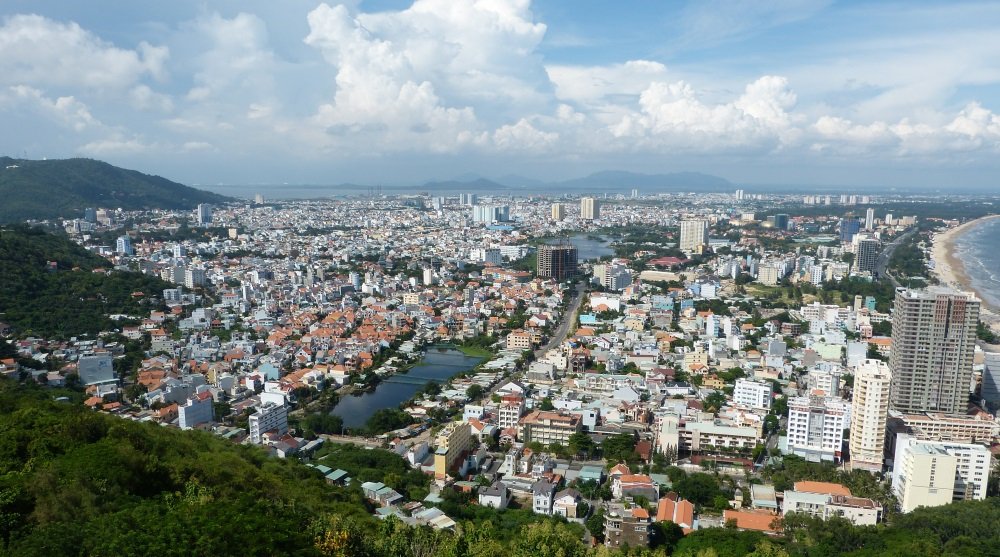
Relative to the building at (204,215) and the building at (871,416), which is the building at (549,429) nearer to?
the building at (871,416)

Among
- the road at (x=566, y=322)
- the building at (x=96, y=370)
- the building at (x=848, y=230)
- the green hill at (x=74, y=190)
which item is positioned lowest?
the road at (x=566, y=322)

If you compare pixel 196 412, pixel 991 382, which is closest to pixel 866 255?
pixel 991 382

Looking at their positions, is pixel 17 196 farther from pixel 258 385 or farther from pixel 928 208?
pixel 928 208

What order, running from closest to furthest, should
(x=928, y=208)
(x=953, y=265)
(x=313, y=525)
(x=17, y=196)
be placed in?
(x=313, y=525), (x=953, y=265), (x=17, y=196), (x=928, y=208)

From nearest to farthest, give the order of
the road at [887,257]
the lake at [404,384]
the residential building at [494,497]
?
the residential building at [494,497] → the lake at [404,384] → the road at [887,257]

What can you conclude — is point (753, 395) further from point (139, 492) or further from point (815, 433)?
point (139, 492)

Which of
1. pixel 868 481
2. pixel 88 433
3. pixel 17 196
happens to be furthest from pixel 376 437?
pixel 17 196

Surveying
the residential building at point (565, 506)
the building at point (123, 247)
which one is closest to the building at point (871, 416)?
the residential building at point (565, 506)
